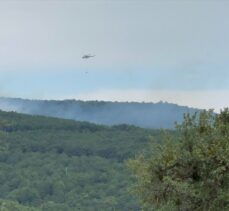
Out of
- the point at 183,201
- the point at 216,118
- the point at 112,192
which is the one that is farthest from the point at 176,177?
the point at 112,192

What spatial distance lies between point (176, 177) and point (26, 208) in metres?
131

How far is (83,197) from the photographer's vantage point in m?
197

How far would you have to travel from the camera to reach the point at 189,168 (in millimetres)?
40844

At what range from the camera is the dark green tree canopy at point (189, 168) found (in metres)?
39.8

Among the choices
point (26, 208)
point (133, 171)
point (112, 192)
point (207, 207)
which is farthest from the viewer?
point (112, 192)

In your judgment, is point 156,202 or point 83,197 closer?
point 156,202

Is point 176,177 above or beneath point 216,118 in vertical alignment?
beneath

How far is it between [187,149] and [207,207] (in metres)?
2.75

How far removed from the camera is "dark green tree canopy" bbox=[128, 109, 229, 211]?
131ft

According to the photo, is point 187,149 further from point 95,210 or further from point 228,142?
point 95,210

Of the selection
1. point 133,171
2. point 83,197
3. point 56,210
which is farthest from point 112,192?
point 133,171

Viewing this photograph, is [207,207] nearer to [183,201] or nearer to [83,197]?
[183,201]

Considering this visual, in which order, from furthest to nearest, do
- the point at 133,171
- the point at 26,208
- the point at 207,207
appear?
the point at 26,208 < the point at 133,171 < the point at 207,207

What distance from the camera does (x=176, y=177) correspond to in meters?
40.5
